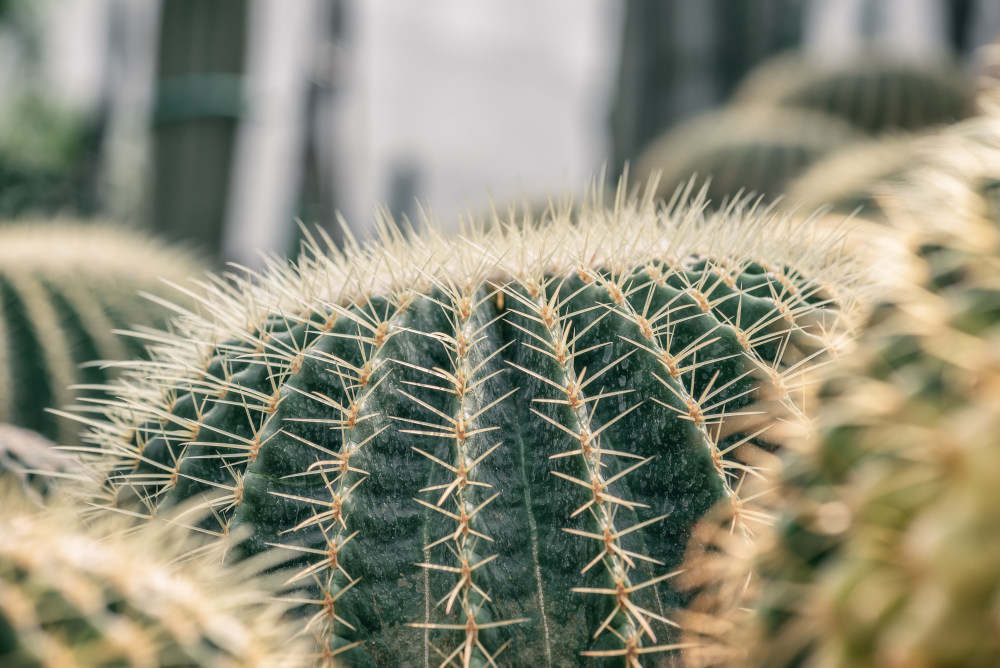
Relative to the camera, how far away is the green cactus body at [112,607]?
27.6 inches

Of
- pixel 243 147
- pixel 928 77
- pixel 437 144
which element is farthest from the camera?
pixel 437 144

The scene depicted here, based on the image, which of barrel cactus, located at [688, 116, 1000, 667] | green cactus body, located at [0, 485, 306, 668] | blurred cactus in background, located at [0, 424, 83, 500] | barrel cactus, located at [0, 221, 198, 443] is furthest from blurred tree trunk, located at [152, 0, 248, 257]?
barrel cactus, located at [688, 116, 1000, 667]

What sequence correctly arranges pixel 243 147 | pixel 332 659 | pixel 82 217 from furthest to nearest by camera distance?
pixel 82 217
pixel 243 147
pixel 332 659

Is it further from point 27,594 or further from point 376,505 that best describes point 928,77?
point 27,594

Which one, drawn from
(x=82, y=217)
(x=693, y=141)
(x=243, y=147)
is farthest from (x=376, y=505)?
(x=82, y=217)

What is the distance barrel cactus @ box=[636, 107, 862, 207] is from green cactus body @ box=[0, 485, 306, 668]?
8.41 feet

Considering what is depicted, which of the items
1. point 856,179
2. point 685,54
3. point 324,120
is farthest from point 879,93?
point 324,120

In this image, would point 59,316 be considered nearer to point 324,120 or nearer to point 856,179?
point 856,179

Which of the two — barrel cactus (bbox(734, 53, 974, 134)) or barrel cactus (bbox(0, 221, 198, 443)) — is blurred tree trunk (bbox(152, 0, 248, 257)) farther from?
barrel cactus (bbox(734, 53, 974, 134))

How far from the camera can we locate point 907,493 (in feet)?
1.93

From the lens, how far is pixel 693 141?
11.9 ft

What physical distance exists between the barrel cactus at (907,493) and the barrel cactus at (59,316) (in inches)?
69.2

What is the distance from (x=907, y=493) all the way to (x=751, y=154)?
113 inches

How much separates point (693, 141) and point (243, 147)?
2989mm
